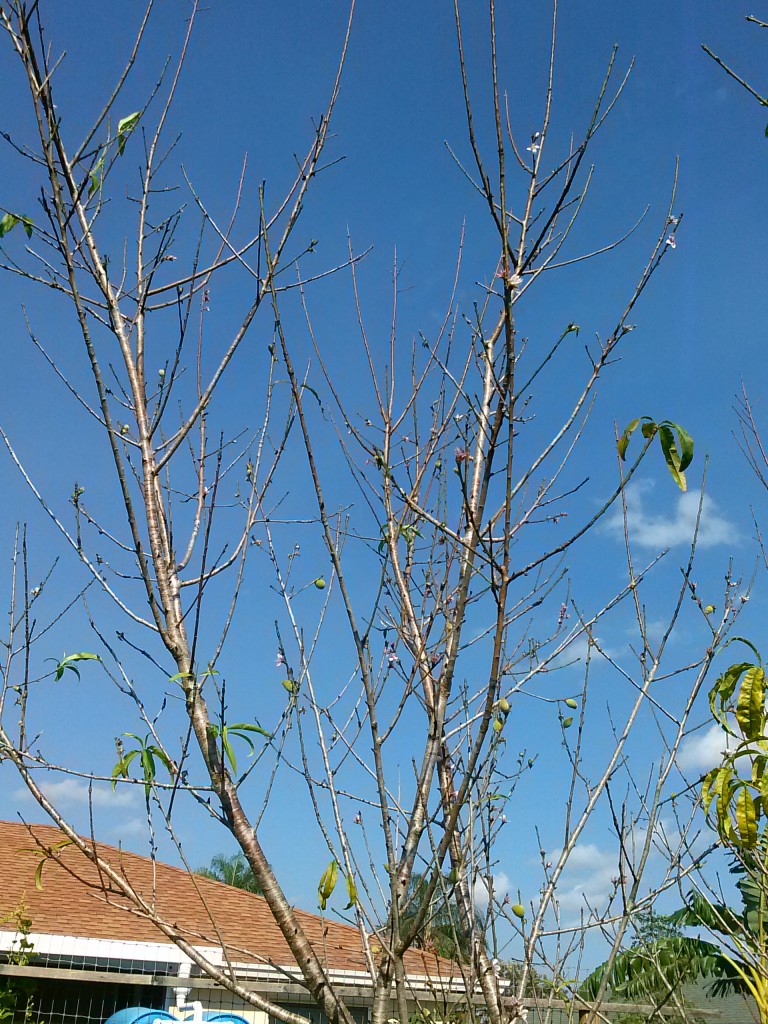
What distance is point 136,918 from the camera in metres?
6.96

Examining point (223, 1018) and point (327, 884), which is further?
point (223, 1018)

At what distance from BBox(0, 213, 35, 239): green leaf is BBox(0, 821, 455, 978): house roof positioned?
583 cm

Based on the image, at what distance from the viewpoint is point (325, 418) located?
2264 millimetres

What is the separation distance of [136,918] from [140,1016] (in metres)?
2.31

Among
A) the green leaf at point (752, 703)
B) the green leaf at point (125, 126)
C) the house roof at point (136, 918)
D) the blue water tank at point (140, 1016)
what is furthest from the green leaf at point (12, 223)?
the house roof at point (136, 918)

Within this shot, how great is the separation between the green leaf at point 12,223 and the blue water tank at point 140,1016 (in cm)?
412

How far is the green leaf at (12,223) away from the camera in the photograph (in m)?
2.20

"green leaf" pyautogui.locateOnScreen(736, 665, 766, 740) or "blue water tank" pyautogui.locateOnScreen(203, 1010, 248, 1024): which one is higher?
"green leaf" pyautogui.locateOnScreen(736, 665, 766, 740)

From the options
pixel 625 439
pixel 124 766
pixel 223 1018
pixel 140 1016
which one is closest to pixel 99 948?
pixel 140 1016

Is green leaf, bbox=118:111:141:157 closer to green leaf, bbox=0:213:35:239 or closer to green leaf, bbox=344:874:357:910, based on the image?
green leaf, bbox=0:213:35:239

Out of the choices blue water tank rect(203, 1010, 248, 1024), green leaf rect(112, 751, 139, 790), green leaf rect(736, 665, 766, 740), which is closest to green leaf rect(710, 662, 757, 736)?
green leaf rect(736, 665, 766, 740)

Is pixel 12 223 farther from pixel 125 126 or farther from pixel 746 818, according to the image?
pixel 746 818

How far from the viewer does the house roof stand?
765 centimetres

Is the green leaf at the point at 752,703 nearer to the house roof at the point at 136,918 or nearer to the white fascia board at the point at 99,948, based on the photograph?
the house roof at the point at 136,918
